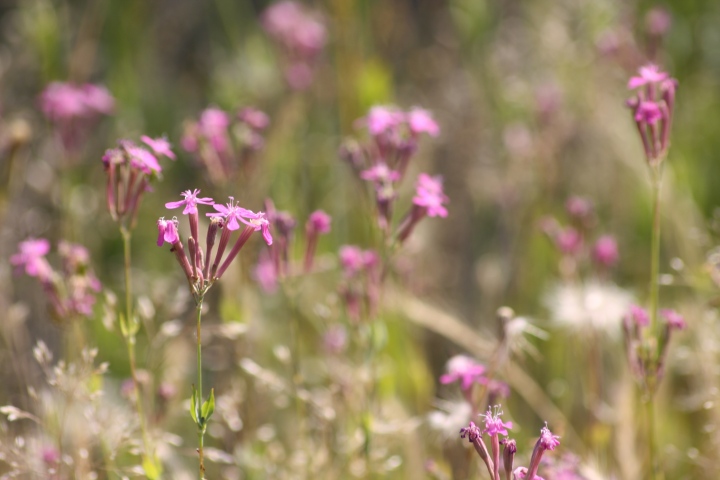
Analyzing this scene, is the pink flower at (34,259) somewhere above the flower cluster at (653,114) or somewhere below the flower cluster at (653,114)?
below

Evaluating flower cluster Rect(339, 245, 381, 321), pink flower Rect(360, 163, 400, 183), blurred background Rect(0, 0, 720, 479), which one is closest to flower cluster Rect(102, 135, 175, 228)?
blurred background Rect(0, 0, 720, 479)

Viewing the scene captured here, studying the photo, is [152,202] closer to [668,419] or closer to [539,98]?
[539,98]

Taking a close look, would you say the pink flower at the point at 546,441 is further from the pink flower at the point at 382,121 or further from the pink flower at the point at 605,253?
the pink flower at the point at 605,253

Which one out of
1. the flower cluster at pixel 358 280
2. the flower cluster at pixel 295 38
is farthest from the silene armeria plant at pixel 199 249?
the flower cluster at pixel 295 38

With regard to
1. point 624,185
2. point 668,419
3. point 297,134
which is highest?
point 624,185

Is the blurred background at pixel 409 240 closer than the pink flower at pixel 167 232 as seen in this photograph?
No

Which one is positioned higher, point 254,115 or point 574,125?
point 574,125

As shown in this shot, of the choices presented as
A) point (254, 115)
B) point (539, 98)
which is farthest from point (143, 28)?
point (254, 115)
